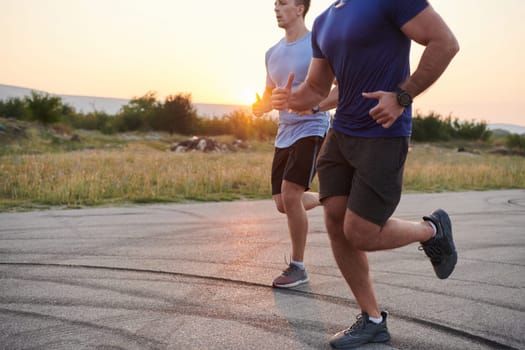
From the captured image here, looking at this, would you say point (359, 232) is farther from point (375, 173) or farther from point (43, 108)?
point (43, 108)

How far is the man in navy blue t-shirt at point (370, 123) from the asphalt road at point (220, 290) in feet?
1.71

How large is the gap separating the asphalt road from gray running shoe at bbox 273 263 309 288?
85 mm

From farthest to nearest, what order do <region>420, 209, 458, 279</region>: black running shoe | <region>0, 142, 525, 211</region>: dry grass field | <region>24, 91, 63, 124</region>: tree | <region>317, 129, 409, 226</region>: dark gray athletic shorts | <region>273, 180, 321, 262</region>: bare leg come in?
<region>24, 91, 63, 124</region>: tree
<region>0, 142, 525, 211</region>: dry grass field
<region>273, 180, 321, 262</region>: bare leg
<region>420, 209, 458, 279</region>: black running shoe
<region>317, 129, 409, 226</region>: dark gray athletic shorts

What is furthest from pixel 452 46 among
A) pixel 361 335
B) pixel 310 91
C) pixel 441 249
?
pixel 361 335

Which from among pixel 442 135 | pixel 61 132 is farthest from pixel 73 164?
pixel 442 135

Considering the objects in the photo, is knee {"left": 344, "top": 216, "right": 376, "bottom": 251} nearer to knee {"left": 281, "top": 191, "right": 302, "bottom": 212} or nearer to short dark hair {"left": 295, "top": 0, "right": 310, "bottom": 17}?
knee {"left": 281, "top": 191, "right": 302, "bottom": 212}

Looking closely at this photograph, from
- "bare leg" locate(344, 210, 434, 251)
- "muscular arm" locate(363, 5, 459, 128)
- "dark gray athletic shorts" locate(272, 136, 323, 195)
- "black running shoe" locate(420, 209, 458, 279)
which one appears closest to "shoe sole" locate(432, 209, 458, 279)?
"black running shoe" locate(420, 209, 458, 279)

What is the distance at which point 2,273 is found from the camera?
5.14 meters

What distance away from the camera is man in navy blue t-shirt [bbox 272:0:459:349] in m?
3.08

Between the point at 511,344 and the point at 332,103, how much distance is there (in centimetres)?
177

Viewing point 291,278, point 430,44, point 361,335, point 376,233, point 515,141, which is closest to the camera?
point 430,44

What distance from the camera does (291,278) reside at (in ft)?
15.8

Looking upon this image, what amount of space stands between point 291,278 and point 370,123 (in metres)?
1.87

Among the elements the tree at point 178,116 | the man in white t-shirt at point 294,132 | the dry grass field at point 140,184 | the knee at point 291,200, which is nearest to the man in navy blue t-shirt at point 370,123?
the man in white t-shirt at point 294,132
